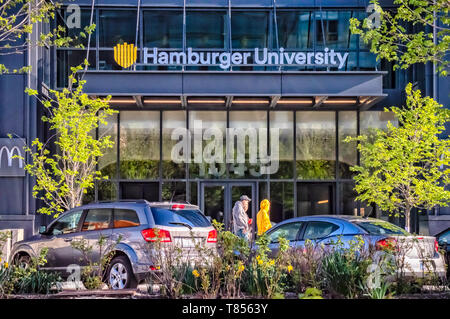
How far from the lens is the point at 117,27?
22.4 meters

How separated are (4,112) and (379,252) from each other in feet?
45.1

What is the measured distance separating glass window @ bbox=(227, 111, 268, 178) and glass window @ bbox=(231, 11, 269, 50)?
2466 mm

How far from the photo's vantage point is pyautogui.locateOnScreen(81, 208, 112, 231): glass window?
39.3ft

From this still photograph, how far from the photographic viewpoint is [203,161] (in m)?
22.1

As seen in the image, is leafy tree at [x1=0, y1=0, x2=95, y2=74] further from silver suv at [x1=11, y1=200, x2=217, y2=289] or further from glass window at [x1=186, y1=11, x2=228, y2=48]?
glass window at [x1=186, y1=11, x2=228, y2=48]

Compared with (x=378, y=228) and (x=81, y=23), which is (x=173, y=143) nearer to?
(x=81, y=23)

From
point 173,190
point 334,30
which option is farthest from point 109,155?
point 334,30

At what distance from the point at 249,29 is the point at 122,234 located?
13.1 m

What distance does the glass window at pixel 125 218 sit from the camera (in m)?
11.5

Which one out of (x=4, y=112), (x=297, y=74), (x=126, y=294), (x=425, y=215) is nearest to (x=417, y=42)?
(x=126, y=294)

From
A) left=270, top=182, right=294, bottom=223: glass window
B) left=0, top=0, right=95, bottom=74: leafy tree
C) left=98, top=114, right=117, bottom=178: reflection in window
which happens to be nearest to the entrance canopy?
left=0, top=0, right=95, bottom=74: leafy tree

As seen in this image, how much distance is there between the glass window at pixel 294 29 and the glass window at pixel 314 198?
16.3ft

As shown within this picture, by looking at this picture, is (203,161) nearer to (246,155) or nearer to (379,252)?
(246,155)

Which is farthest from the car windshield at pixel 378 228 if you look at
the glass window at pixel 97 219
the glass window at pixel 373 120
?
the glass window at pixel 373 120
